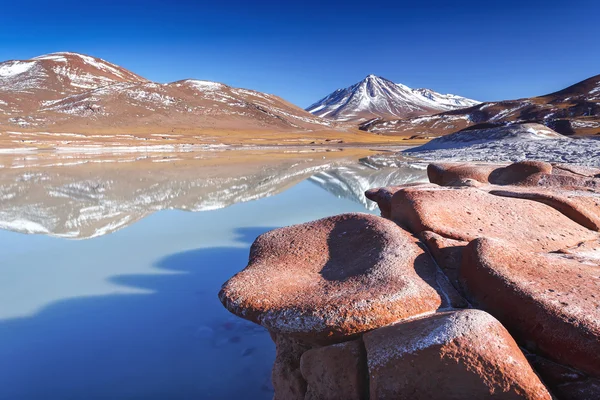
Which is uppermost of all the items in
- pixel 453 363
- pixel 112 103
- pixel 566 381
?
pixel 112 103

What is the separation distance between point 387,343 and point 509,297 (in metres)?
0.70

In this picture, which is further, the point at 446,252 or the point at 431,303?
the point at 446,252

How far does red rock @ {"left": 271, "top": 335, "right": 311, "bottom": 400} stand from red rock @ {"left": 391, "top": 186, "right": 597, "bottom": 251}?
1321mm

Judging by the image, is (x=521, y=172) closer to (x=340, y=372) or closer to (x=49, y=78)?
(x=340, y=372)

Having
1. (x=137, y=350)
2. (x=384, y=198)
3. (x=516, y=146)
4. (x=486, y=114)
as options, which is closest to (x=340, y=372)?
(x=137, y=350)

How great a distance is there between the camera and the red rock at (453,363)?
5.73 ft

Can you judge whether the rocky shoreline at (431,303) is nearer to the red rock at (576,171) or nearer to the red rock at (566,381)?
the red rock at (566,381)

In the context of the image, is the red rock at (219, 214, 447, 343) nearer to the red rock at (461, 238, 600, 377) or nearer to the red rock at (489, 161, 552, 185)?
the red rock at (461, 238, 600, 377)

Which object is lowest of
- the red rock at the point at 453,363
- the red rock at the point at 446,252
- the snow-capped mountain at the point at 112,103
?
the red rock at the point at 453,363

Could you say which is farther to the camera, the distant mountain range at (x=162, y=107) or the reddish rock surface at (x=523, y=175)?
the distant mountain range at (x=162, y=107)

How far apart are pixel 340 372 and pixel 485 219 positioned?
2043 millimetres

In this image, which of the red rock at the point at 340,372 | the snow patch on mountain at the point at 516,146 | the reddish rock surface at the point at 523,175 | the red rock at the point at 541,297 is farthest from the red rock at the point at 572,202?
the snow patch on mountain at the point at 516,146

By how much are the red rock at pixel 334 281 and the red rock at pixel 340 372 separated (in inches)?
2.6

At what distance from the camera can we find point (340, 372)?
7.14 ft
